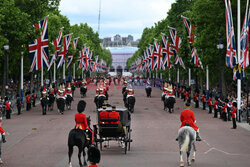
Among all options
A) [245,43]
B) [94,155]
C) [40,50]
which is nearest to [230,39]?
[245,43]

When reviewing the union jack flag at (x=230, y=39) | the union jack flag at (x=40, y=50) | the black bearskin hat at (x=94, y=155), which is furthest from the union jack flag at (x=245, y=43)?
the black bearskin hat at (x=94, y=155)

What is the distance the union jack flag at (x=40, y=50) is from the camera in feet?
134

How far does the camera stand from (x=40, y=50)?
1636 inches

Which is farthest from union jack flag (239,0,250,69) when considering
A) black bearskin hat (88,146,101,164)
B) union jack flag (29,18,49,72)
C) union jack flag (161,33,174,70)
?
union jack flag (161,33,174,70)

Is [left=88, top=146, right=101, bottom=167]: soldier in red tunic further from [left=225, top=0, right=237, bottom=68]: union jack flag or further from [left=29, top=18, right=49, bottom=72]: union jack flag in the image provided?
[left=29, top=18, right=49, bottom=72]: union jack flag

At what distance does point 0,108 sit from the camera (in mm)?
34094

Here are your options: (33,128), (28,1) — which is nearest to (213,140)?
(33,128)

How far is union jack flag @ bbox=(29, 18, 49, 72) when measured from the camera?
40.9m

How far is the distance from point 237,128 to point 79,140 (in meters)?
15.0

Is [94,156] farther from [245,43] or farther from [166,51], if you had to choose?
[166,51]

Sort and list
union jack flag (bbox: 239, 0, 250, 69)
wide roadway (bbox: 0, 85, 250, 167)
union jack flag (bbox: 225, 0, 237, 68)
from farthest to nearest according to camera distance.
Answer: union jack flag (bbox: 225, 0, 237, 68) → union jack flag (bbox: 239, 0, 250, 69) → wide roadway (bbox: 0, 85, 250, 167)

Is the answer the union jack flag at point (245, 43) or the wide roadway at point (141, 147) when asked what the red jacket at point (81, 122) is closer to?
the wide roadway at point (141, 147)

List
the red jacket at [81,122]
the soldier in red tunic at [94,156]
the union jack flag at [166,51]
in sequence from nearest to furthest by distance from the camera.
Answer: the soldier in red tunic at [94,156]
the red jacket at [81,122]
the union jack flag at [166,51]

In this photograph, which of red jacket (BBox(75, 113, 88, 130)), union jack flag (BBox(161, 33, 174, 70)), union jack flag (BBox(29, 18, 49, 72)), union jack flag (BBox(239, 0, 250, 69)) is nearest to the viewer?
red jacket (BBox(75, 113, 88, 130))
